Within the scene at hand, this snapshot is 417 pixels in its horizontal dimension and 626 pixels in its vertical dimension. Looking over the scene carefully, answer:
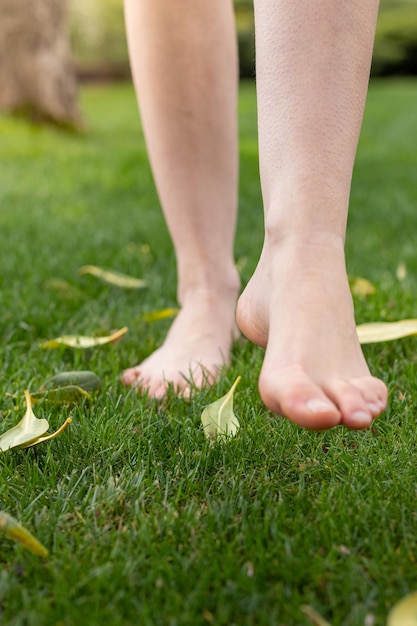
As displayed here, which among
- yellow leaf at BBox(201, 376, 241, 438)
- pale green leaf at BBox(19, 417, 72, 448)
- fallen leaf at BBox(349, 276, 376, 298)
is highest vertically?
pale green leaf at BBox(19, 417, 72, 448)

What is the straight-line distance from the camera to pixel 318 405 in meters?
0.88

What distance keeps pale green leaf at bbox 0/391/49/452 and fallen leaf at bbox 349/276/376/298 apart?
1052 mm

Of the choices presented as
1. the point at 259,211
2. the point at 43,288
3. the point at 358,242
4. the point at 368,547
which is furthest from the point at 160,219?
the point at 368,547

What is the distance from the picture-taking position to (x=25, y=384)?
1.35 metres

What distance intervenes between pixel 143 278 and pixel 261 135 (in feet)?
3.84

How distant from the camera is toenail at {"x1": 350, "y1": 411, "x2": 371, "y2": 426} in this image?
89 centimetres

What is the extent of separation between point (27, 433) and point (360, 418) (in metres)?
0.48

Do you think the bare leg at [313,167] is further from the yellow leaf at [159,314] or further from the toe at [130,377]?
the yellow leaf at [159,314]

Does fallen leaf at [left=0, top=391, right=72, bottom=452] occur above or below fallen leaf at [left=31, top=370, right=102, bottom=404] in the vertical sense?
above

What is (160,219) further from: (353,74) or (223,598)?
(223,598)

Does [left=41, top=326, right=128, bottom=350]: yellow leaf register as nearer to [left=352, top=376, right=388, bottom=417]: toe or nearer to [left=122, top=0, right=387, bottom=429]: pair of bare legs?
[left=122, top=0, right=387, bottom=429]: pair of bare legs

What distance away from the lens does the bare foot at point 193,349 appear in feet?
4.54

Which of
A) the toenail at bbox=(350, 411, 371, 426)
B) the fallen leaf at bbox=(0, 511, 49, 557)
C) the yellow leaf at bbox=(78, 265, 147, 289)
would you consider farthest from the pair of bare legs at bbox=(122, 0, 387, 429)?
the yellow leaf at bbox=(78, 265, 147, 289)

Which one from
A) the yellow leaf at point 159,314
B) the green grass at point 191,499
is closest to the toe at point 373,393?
the green grass at point 191,499
